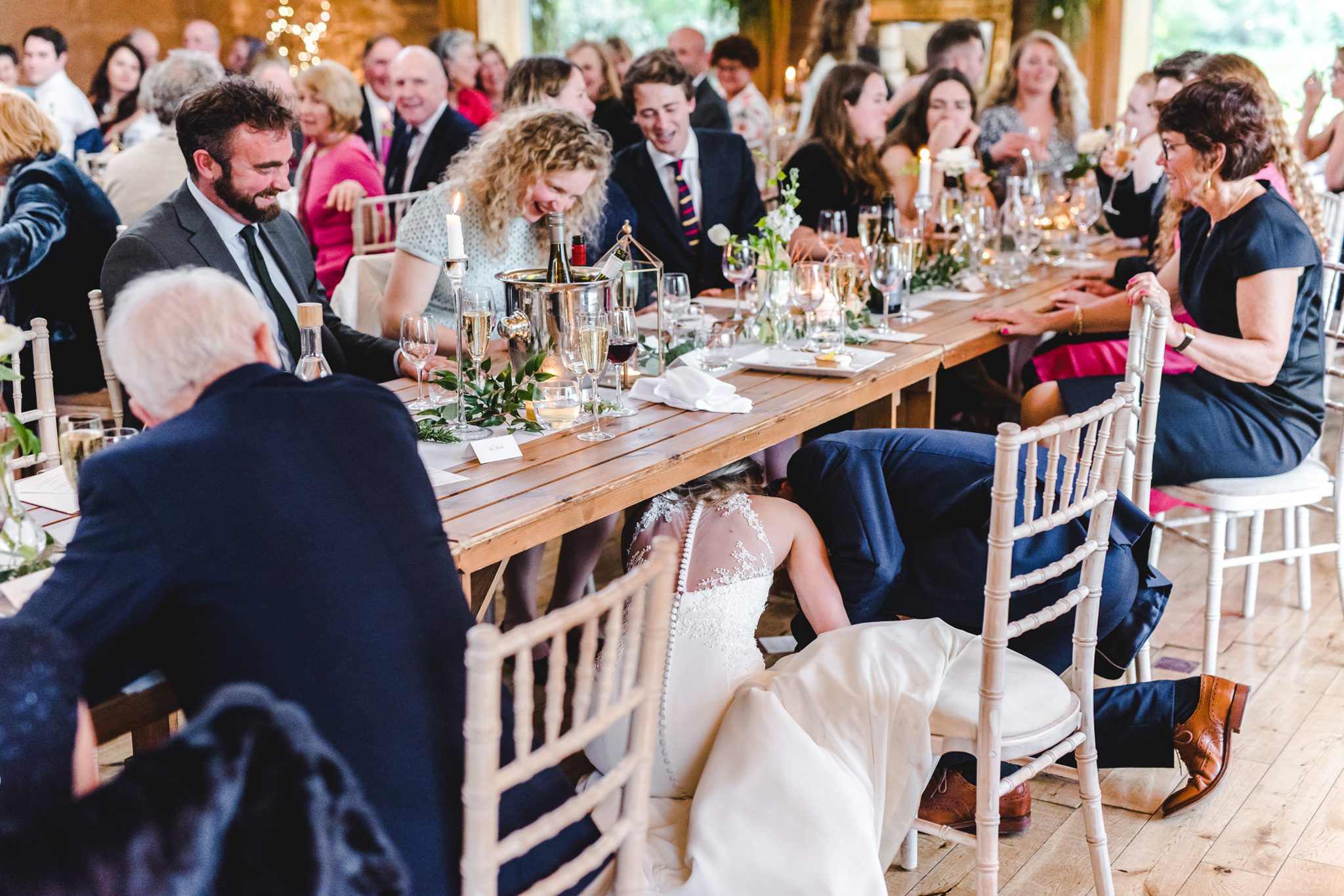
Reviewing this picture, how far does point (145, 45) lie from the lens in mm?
7992

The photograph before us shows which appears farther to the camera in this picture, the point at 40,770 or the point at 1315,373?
the point at 1315,373

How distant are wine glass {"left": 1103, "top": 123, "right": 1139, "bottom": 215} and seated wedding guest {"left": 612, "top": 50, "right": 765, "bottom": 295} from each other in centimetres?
145

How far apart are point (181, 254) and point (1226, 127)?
229 centimetres

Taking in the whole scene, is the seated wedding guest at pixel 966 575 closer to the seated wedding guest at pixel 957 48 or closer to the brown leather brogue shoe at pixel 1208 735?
Answer: the brown leather brogue shoe at pixel 1208 735

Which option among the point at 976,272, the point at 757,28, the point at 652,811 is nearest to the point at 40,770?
the point at 652,811

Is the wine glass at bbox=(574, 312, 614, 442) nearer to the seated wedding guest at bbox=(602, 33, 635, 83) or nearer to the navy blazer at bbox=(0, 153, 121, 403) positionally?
the navy blazer at bbox=(0, 153, 121, 403)

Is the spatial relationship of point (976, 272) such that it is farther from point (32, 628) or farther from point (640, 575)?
point (32, 628)

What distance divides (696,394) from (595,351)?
299 millimetres

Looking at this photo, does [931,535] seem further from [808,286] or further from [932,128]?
[932,128]

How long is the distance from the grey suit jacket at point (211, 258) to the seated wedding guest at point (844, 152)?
197 centimetres

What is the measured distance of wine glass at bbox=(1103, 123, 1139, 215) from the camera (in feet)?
15.3

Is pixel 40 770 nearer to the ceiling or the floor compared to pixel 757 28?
nearer to the floor

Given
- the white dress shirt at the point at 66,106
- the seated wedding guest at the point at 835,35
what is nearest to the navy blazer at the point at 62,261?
the white dress shirt at the point at 66,106

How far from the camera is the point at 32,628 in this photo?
1221mm
